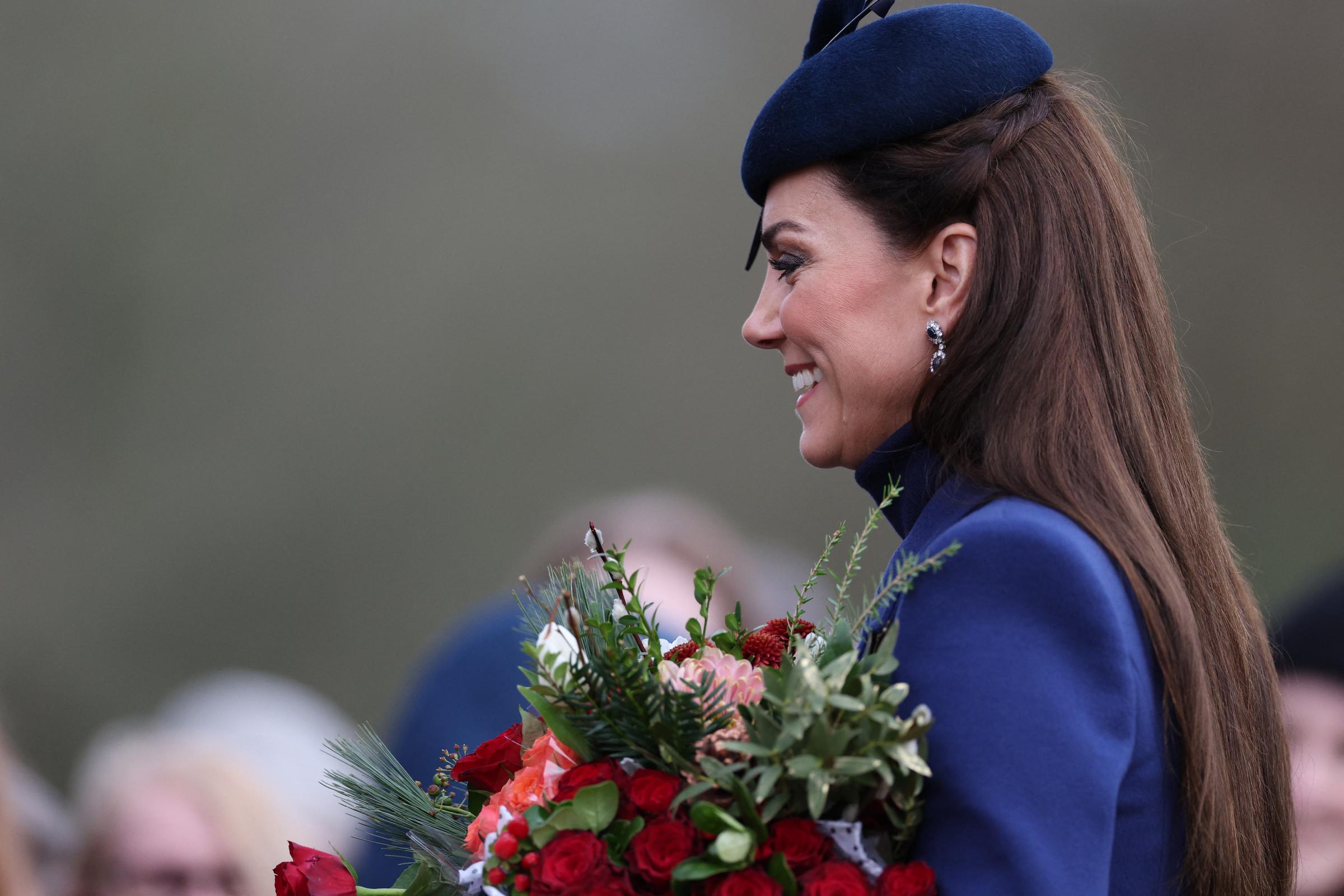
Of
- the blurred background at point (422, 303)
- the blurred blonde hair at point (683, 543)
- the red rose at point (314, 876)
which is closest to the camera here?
the red rose at point (314, 876)

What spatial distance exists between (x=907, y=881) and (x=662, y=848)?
0.21 m

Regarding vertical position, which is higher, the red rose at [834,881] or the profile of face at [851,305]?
the profile of face at [851,305]

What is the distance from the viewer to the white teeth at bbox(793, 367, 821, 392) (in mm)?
1560

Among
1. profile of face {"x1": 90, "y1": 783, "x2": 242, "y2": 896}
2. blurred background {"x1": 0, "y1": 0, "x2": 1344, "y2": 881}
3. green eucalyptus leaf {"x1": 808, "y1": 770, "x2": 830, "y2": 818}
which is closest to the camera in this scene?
green eucalyptus leaf {"x1": 808, "y1": 770, "x2": 830, "y2": 818}

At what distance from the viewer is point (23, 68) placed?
3.98 meters

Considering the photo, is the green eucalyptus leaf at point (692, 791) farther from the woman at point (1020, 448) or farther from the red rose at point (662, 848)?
the woman at point (1020, 448)

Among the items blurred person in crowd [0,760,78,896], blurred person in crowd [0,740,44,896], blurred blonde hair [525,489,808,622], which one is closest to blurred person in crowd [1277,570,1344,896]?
blurred blonde hair [525,489,808,622]

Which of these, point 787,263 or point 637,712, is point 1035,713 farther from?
point 787,263

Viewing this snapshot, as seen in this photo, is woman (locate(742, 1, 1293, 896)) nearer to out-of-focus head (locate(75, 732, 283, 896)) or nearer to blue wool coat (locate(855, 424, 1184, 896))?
blue wool coat (locate(855, 424, 1184, 896))

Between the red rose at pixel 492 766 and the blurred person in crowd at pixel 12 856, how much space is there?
1.71 m

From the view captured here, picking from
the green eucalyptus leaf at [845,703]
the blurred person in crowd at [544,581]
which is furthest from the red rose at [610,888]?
the blurred person in crowd at [544,581]

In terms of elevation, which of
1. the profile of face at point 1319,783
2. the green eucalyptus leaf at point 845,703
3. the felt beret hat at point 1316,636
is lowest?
the profile of face at point 1319,783

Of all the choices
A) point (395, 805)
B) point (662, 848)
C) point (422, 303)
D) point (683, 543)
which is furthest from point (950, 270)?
point (422, 303)

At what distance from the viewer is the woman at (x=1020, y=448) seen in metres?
1.12
